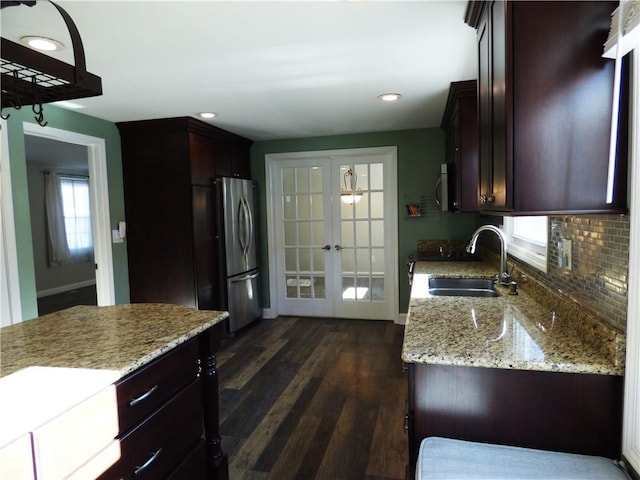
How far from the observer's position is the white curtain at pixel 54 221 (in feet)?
22.4

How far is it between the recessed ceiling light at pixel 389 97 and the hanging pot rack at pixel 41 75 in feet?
7.00

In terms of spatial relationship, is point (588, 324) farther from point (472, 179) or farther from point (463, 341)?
point (472, 179)

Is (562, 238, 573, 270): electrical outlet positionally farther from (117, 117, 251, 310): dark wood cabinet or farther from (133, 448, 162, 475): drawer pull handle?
(117, 117, 251, 310): dark wood cabinet

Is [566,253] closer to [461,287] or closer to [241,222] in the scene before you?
[461,287]

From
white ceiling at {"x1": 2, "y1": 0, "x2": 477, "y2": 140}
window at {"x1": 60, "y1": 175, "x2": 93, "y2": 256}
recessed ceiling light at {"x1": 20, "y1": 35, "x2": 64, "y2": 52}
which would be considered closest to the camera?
white ceiling at {"x1": 2, "y1": 0, "x2": 477, "y2": 140}

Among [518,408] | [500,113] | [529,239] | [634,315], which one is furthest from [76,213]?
[634,315]

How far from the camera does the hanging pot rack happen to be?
115cm

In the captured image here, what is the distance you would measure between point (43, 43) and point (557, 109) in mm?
2325

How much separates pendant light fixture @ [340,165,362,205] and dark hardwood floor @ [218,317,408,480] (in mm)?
1551

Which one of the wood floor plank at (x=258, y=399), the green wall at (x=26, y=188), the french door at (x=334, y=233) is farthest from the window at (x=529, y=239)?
the green wall at (x=26, y=188)

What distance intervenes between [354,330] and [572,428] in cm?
318

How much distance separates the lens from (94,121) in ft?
11.3

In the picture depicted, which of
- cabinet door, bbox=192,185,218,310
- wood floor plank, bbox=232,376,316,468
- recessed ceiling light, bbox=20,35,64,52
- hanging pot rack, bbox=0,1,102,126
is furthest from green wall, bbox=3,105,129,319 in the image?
wood floor plank, bbox=232,376,316,468

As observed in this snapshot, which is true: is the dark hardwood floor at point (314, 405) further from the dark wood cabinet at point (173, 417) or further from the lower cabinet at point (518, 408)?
the lower cabinet at point (518, 408)
